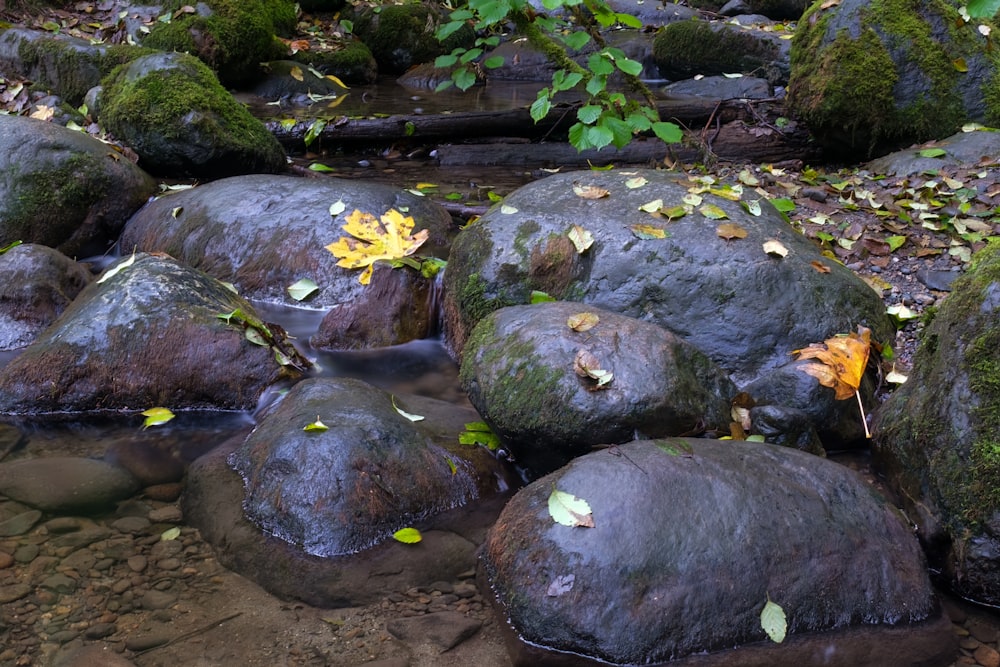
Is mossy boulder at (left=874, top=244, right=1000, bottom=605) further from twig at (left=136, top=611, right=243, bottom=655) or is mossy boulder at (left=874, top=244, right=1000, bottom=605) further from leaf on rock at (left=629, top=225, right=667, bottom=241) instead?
twig at (left=136, top=611, right=243, bottom=655)

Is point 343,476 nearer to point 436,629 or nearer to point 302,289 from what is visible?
point 436,629

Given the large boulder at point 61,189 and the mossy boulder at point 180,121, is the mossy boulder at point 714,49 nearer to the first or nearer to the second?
the mossy boulder at point 180,121

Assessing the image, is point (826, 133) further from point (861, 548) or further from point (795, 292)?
point (861, 548)

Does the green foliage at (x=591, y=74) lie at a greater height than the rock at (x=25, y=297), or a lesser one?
greater

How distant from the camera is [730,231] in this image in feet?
13.5

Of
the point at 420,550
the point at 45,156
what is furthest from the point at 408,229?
the point at 420,550

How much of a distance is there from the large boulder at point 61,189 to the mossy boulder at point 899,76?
17.9 ft

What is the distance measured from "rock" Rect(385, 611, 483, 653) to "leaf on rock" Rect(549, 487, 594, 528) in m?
0.42

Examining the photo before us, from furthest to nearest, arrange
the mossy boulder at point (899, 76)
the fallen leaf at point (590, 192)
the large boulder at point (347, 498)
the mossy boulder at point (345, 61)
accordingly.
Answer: the mossy boulder at point (345, 61), the mossy boulder at point (899, 76), the fallen leaf at point (590, 192), the large boulder at point (347, 498)

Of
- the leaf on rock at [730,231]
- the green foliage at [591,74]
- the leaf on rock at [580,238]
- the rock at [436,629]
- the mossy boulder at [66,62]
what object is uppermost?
the green foliage at [591,74]

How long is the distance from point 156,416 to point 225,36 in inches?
305

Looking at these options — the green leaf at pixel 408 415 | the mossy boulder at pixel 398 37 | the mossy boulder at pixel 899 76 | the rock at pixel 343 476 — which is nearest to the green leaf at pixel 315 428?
the rock at pixel 343 476

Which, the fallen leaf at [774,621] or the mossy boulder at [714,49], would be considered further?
the mossy boulder at [714,49]

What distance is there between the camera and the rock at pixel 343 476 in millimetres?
3146
